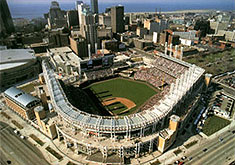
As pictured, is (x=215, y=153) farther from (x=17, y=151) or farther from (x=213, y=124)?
(x=17, y=151)

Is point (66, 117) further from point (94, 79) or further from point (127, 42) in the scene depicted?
point (127, 42)

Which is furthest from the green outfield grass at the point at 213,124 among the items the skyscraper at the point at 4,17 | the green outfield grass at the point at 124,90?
the skyscraper at the point at 4,17

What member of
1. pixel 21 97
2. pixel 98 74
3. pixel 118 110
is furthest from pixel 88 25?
pixel 118 110

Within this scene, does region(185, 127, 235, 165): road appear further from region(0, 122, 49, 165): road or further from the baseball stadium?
region(0, 122, 49, 165): road

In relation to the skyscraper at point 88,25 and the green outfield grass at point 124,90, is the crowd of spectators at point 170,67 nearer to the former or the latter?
the green outfield grass at point 124,90

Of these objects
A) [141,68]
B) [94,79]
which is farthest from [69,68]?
[141,68]

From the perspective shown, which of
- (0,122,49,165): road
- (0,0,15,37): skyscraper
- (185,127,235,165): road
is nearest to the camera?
(185,127,235,165): road

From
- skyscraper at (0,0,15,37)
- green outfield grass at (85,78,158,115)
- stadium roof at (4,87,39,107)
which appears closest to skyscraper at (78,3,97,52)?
green outfield grass at (85,78,158,115)
